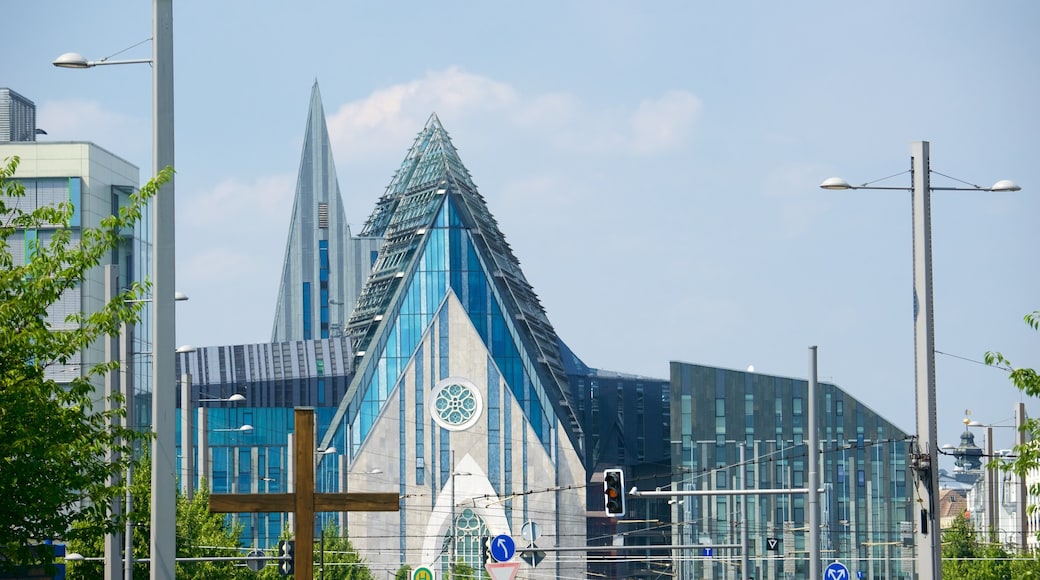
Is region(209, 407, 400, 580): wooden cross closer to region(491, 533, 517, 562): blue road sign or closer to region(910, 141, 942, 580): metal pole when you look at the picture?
region(910, 141, 942, 580): metal pole

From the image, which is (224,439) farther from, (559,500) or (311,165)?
(311,165)

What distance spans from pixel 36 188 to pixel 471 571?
32926 millimetres

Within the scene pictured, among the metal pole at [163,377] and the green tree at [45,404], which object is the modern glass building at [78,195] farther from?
the metal pole at [163,377]

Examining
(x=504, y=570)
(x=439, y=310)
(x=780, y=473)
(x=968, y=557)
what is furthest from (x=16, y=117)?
(x=504, y=570)

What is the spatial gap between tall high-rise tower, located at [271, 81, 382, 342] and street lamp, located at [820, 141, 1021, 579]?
160631 millimetres

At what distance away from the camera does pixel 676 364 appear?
361ft

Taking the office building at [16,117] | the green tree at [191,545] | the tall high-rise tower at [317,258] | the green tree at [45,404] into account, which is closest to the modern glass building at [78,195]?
the office building at [16,117]

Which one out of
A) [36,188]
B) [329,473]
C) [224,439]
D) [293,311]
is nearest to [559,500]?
[329,473]

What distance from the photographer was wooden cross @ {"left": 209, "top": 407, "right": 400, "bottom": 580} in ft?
62.7

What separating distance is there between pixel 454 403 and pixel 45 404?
9053 cm

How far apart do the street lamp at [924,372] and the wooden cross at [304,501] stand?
24.5 feet

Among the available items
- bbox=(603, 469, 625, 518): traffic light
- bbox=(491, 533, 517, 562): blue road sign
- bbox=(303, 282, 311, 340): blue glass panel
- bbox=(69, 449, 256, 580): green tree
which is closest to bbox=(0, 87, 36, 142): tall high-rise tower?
bbox=(69, 449, 256, 580): green tree

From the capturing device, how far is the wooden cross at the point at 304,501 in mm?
19125

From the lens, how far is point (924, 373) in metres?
23.4
